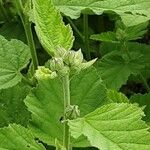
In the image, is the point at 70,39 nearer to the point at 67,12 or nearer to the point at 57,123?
the point at 57,123

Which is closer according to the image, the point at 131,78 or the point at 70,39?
the point at 70,39

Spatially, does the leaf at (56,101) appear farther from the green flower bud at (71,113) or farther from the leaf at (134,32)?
the leaf at (134,32)

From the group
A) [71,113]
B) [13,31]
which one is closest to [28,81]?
[71,113]

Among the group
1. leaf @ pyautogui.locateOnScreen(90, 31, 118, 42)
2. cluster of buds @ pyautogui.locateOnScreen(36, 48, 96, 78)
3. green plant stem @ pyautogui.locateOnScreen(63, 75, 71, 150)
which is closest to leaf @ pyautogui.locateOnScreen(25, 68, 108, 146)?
green plant stem @ pyautogui.locateOnScreen(63, 75, 71, 150)

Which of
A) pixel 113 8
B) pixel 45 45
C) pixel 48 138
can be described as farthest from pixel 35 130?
pixel 113 8

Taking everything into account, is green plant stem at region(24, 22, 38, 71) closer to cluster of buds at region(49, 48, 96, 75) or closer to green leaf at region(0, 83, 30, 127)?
green leaf at region(0, 83, 30, 127)

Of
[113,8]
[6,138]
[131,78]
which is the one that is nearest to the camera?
[6,138]
